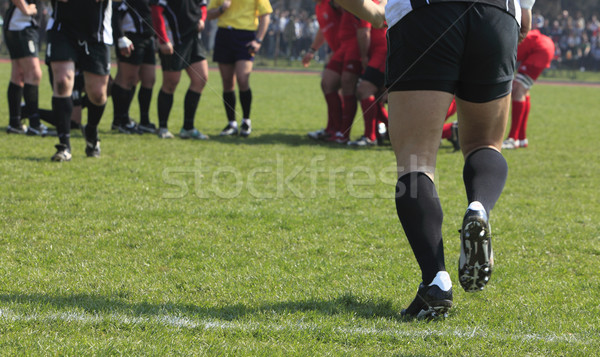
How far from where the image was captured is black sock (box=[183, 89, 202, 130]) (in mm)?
8609

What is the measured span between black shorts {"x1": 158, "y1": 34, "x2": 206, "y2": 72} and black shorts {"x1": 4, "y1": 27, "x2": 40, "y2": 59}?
1621 millimetres

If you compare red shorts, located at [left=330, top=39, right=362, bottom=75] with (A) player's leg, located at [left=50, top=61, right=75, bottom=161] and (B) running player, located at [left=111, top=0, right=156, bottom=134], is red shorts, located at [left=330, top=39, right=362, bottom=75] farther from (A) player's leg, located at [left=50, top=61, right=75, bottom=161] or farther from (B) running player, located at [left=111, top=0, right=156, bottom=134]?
(A) player's leg, located at [left=50, top=61, right=75, bottom=161]

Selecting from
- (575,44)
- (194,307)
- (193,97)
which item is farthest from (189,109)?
(575,44)

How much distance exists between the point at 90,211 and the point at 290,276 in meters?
1.93

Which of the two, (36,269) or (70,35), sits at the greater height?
(70,35)

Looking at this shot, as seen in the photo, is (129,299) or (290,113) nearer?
(129,299)

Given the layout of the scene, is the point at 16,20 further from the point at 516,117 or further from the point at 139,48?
the point at 516,117

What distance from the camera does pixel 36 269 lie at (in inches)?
131

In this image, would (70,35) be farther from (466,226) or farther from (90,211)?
(466,226)

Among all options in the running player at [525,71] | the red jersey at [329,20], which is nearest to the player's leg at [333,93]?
the red jersey at [329,20]

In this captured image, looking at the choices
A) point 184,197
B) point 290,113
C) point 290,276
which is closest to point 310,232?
point 290,276

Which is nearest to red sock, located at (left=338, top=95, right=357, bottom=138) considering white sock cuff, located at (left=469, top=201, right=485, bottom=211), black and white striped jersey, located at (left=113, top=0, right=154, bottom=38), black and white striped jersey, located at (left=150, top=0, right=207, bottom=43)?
black and white striped jersey, located at (left=150, top=0, right=207, bottom=43)

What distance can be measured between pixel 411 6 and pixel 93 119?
4613 millimetres

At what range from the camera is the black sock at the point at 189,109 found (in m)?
8.61
